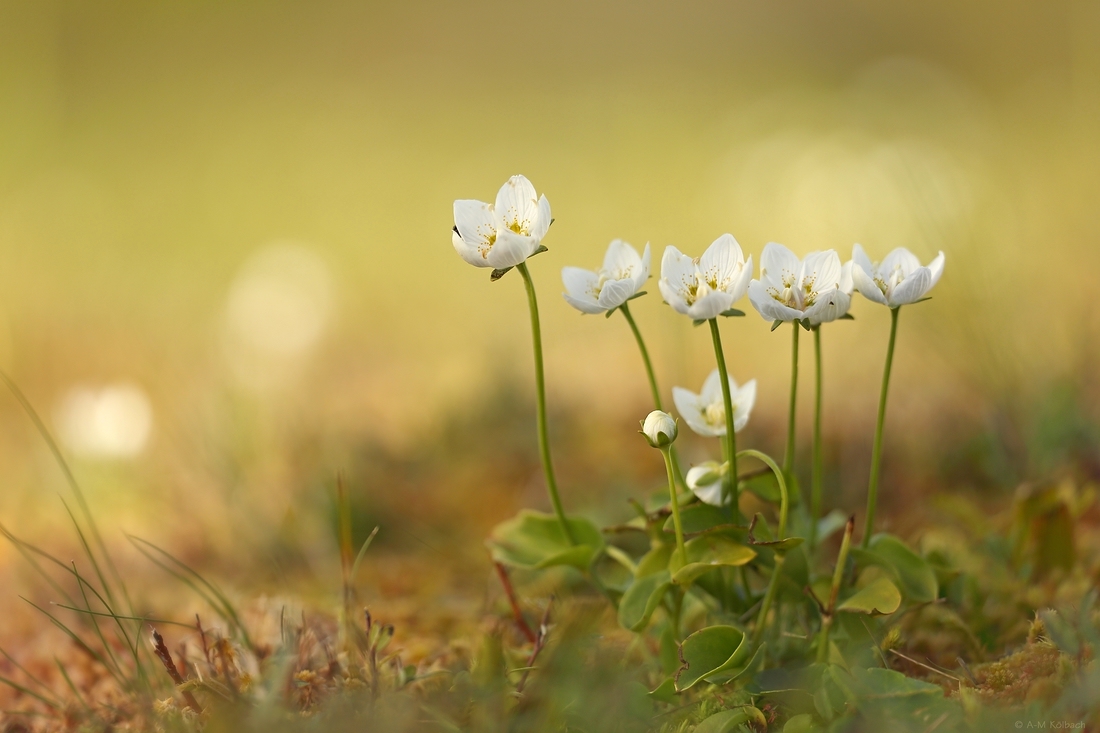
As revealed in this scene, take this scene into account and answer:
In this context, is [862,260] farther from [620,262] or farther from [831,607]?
[831,607]

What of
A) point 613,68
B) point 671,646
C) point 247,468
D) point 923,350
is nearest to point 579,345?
point 923,350

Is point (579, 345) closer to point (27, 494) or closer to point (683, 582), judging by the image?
point (27, 494)

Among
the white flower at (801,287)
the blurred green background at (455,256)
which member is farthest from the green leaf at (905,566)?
the blurred green background at (455,256)

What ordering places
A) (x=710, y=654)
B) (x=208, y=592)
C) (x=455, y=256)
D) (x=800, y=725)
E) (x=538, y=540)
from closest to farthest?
(x=800, y=725)
(x=710, y=654)
(x=538, y=540)
(x=208, y=592)
(x=455, y=256)

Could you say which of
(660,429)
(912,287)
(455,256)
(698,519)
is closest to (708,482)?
(698,519)

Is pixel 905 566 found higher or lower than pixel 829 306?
lower

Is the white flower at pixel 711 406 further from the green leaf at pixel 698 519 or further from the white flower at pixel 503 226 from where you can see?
the white flower at pixel 503 226
